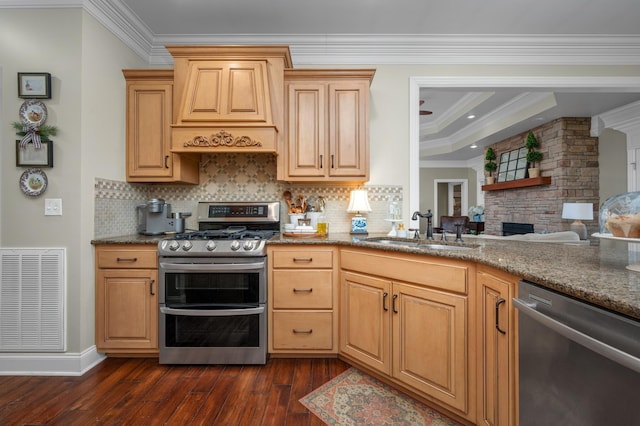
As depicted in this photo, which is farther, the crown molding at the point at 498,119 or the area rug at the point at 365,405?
the crown molding at the point at 498,119

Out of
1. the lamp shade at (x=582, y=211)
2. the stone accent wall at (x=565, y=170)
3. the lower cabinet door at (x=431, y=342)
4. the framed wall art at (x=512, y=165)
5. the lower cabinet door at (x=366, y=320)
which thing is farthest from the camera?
the framed wall art at (x=512, y=165)

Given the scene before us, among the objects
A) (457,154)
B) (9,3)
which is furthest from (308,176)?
(457,154)

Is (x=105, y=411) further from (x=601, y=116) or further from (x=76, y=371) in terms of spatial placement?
(x=601, y=116)

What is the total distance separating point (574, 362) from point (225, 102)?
2.62m

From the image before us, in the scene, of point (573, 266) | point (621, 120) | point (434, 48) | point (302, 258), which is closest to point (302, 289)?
Result: point (302, 258)

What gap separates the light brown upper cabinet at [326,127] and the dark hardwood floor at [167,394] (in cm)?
154

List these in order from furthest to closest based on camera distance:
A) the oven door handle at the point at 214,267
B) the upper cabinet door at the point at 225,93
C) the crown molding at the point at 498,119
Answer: the crown molding at the point at 498,119 → the upper cabinet door at the point at 225,93 → the oven door handle at the point at 214,267

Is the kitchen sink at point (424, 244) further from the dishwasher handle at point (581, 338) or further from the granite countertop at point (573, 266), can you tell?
the dishwasher handle at point (581, 338)

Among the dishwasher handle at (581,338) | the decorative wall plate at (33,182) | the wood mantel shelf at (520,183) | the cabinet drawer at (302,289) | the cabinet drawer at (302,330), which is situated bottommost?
the cabinet drawer at (302,330)

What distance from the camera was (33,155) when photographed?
7.14 feet

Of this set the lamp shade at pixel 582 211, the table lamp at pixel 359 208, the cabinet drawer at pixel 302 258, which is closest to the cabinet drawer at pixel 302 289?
the cabinet drawer at pixel 302 258

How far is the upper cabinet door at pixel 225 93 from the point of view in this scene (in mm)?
2539

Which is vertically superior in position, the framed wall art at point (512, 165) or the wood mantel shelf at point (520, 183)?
Answer: the framed wall art at point (512, 165)

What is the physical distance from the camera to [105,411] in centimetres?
178
